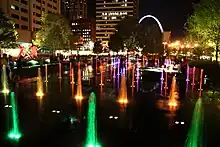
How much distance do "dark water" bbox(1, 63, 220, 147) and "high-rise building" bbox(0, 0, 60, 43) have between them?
57767 mm

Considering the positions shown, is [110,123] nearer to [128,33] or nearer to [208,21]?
[208,21]

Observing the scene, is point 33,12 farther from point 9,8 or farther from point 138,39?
point 138,39

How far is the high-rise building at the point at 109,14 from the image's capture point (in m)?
177

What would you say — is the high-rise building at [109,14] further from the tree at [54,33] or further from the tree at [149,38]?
the tree at [54,33]

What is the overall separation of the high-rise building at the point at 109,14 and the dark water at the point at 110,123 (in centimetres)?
16572

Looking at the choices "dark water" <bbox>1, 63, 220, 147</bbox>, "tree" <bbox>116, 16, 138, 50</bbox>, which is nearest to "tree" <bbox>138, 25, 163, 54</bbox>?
"tree" <bbox>116, 16, 138, 50</bbox>

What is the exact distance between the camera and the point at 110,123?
9.20m

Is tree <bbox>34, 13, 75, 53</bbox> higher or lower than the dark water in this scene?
higher

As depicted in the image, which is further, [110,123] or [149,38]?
[149,38]

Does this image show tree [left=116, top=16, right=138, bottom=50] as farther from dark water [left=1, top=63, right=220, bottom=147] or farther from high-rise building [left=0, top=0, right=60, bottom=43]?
dark water [left=1, top=63, right=220, bottom=147]

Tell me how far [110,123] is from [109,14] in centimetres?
17471

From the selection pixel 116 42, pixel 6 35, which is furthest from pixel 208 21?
pixel 116 42

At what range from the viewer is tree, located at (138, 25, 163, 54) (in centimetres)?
5956

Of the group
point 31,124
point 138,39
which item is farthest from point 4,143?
point 138,39
